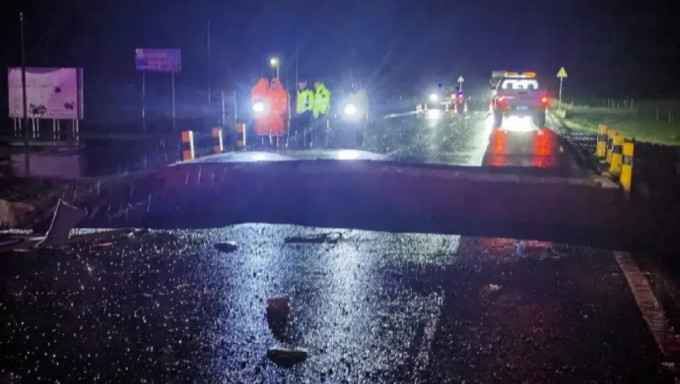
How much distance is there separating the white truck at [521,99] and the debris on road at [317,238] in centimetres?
2657

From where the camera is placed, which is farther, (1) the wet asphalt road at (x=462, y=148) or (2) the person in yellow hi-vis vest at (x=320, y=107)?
(2) the person in yellow hi-vis vest at (x=320, y=107)

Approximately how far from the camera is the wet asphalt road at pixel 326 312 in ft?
21.0

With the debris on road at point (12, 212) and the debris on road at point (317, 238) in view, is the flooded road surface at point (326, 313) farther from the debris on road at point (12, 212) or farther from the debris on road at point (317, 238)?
the debris on road at point (12, 212)

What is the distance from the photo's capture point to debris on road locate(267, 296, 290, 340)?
7.43 meters

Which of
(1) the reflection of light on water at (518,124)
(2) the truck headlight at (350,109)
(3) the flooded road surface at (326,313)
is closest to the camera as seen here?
(3) the flooded road surface at (326,313)

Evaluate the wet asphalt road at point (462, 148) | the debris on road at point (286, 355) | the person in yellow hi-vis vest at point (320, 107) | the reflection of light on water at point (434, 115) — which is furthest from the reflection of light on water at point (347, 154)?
the reflection of light on water at point (434, 115)

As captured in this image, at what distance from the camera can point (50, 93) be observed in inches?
1188

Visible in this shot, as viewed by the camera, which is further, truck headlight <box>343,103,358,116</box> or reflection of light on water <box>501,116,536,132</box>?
reflection of light on water <box>501,116,536,132</box>

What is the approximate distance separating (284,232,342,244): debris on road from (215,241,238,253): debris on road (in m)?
0.75

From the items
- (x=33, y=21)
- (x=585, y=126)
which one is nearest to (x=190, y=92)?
(x=33, y=21)

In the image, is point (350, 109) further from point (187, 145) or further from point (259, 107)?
point (187, 145)

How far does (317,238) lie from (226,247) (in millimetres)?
1348

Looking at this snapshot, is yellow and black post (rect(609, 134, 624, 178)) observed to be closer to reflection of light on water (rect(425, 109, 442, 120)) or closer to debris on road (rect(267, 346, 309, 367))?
debris on road (rect(267, 346, 309, 367))

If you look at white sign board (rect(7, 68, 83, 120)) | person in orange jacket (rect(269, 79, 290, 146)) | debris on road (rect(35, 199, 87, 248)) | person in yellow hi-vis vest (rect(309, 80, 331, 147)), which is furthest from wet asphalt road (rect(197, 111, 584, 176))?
white sign board (rect(7, 68, 83, 120))
